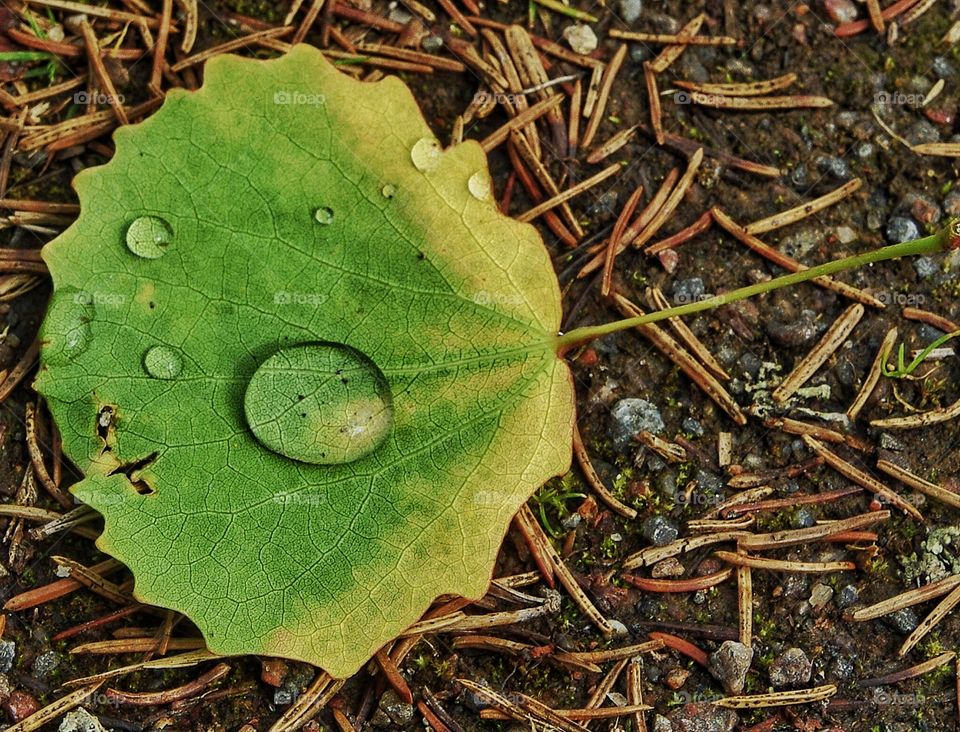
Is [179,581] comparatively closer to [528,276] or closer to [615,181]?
[528,276]

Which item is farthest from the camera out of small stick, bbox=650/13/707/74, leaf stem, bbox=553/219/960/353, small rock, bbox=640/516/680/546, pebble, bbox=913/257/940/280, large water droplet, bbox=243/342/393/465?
small stick, bbox=650/13/707/74

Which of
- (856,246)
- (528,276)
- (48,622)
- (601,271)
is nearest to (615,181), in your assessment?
(601,271)
